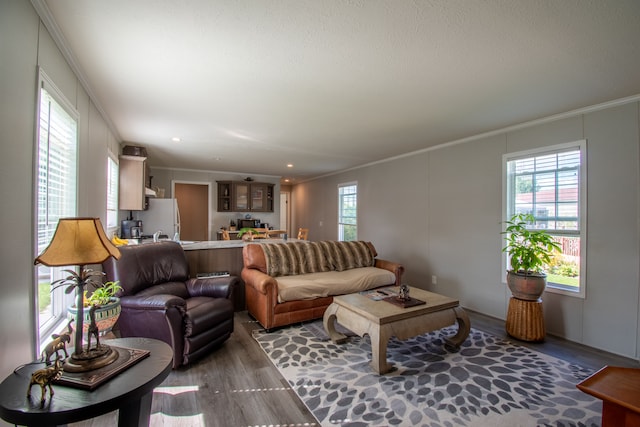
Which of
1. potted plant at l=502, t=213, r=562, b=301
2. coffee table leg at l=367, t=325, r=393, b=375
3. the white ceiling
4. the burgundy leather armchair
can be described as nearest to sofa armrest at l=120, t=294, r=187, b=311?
the burgundy leather armchair

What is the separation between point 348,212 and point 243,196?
2.86 m

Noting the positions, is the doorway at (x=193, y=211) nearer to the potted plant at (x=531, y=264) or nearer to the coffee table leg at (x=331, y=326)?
the coffee table leg at (x=331, y=326)

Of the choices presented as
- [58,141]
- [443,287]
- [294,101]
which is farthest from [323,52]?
[443,287]

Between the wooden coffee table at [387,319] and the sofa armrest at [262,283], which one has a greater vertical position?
the sofa armrest at [262,283]

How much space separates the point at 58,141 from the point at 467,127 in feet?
13.5

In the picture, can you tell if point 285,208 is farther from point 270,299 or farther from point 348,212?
point 270,299

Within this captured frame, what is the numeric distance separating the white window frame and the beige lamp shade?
1.83 ft

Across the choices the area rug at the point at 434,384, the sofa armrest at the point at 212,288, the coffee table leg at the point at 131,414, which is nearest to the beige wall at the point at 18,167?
the coffee table leg at the point at 131,414

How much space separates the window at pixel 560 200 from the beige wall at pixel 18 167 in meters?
4.53

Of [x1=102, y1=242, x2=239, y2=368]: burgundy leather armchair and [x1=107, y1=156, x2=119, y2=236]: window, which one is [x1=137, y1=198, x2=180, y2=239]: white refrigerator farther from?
[x1=102, y1=242, x2=239, y2=368]: burgundy leather armchair

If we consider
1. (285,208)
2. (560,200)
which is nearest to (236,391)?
(560,200)

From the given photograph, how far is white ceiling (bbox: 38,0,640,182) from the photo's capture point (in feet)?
5.31

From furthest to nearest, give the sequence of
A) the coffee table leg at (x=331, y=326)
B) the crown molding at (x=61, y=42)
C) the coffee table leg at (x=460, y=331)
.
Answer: the coffee table leg at (x=331, y=326) < the coffee table leg at (x=460, y=331) < the crown molding at (x=61, y=42)

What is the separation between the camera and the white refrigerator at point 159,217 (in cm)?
521
